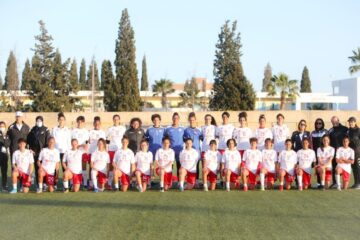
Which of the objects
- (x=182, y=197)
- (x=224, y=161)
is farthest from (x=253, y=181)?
(x=182, y=197)

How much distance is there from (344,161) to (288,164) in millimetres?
1209

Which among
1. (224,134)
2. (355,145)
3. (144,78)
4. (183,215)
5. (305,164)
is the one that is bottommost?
(183,215)

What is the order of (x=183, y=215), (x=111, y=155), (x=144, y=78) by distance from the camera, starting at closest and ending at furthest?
(x=183, y=215), (x=111, y=155), (x=144, y=78)

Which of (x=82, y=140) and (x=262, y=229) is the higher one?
(x=82, y=140)

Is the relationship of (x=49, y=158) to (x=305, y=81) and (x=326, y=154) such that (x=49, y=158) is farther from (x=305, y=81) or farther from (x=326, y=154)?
(x=305, y=81)

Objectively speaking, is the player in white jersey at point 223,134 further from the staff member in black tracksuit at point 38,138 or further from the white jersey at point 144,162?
the staff member in black tracksuit at point 38,138

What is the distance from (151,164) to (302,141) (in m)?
3.36

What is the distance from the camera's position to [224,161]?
1195cm

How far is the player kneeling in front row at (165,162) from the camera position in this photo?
466 inches

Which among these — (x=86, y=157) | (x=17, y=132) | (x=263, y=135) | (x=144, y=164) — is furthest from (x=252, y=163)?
(x=17, y=132)

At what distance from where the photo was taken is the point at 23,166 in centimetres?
1177

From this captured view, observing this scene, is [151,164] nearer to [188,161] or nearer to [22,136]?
[188,161]

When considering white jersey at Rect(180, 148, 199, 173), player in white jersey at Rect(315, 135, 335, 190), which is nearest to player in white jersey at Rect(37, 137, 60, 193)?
white jersey at Rect(180, 148, 199, 173)

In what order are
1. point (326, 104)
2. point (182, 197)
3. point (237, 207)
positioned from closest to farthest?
point (237, 207)
point (182, 197)
point (326, 104)
